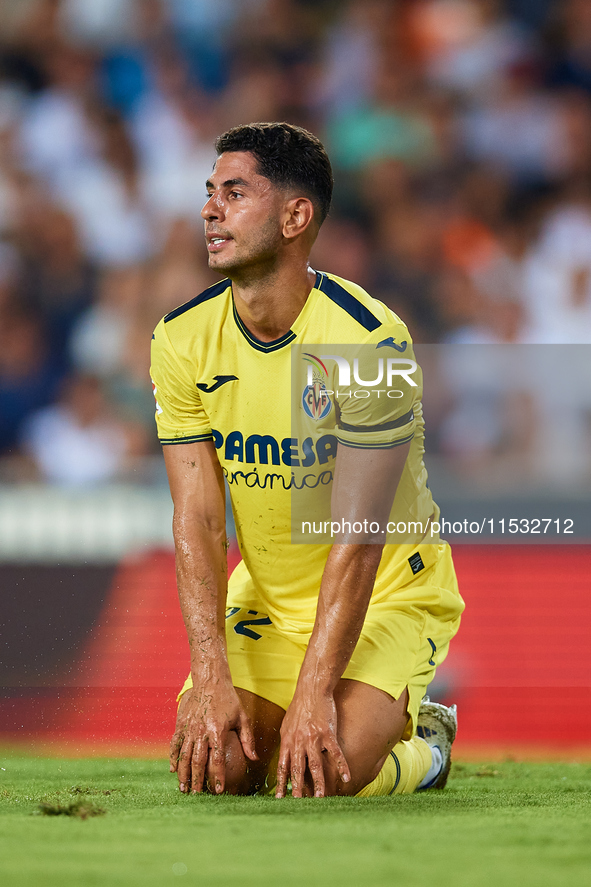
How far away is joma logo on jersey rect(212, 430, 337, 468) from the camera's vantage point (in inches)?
116

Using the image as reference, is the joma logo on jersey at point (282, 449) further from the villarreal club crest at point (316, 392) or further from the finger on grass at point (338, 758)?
the finger on grass at point (338, 758)

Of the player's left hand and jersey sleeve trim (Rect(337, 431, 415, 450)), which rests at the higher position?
jersey sleeve trim (Rect(337, 431, 415, 450))

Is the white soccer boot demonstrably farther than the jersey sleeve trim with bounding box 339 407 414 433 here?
Yes

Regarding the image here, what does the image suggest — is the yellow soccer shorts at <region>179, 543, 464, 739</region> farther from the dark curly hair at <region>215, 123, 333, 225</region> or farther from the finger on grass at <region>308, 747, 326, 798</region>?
the dark curly hair at <region>215, 123, 333, 225</region>

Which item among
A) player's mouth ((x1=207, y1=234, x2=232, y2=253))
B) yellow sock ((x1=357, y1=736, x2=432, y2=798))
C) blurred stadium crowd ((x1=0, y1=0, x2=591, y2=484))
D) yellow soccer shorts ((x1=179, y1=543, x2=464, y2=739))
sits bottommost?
yellow sock ((x1=357, y1=736, x2=432, y2=798))

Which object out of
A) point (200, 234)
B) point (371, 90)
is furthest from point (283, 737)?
point (371, 90)

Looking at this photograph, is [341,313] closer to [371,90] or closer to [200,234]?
[200,234]

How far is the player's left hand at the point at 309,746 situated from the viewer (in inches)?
102

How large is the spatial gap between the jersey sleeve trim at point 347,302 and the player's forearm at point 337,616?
0.62 metres

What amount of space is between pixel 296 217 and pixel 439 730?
1.62 m

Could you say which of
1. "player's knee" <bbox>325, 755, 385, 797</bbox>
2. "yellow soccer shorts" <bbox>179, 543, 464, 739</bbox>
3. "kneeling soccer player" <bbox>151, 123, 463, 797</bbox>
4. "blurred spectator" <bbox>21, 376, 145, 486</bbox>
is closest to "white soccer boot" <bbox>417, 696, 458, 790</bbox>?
"kneeling soccer player" <bbox>151, 123, 463, 797</bbox>

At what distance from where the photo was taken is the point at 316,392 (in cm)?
294

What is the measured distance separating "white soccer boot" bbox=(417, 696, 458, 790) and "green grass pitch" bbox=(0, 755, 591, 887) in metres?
0.26

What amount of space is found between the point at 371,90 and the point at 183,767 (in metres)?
6.03
